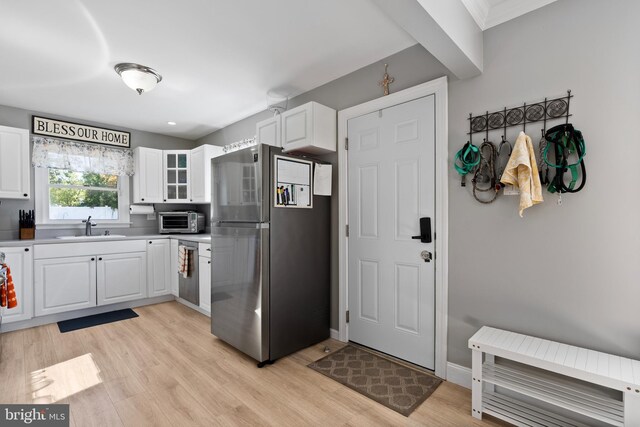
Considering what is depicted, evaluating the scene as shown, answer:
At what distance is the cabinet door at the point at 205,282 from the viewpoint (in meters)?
3.50

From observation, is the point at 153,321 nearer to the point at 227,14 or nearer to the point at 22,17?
the point at 22,17

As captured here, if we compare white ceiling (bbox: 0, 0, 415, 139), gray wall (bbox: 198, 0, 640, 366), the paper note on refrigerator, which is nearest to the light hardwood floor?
gray wall (bbox: 198, 0, 640, 366)

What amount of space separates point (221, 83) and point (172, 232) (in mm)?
2431

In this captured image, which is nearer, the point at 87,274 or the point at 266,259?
the point at 266,259

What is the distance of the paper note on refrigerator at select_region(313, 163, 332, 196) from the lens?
9.16 ft

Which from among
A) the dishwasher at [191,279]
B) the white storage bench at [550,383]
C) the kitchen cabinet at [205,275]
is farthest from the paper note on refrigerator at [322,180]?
the dishwasher at [191,279]

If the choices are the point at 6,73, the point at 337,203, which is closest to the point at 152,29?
the point at 6,73

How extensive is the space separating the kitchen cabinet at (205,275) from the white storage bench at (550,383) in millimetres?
2720

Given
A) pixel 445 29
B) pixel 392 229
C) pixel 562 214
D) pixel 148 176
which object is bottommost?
pixel 392 229

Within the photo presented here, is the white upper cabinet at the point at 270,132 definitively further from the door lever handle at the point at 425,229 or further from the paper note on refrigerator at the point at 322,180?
the door lever handle at the point at 425,229

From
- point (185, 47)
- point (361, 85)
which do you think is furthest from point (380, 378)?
point (185, 47)

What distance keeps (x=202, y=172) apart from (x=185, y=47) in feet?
7.06

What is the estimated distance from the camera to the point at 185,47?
2.37m

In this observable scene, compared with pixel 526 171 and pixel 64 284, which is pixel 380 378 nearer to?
pixel 526 171
